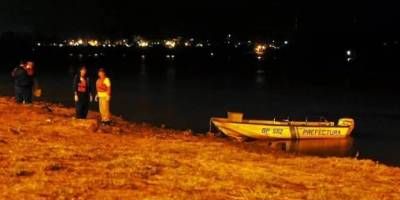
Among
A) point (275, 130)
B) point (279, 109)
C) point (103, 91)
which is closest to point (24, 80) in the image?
point (103, 91)

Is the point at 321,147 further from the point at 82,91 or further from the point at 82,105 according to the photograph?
the point at 82,91

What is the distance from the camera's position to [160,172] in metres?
11.5

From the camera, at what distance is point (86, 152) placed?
1358 centimetres

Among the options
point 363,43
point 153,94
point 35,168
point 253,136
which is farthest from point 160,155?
point 363,43

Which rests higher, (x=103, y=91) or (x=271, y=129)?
(x=103, y=91)

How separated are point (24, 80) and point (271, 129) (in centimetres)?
1201

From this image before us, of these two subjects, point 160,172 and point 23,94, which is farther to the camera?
point 23,94

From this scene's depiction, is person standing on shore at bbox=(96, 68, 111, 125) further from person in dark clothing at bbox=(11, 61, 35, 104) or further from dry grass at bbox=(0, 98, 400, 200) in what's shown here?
person in dark clothing at bbox=(11, 61, 35, 104)

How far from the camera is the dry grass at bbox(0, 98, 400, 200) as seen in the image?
984 centimetres

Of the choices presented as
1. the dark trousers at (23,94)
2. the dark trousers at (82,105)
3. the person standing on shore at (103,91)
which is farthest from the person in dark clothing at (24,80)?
the person standing on shore at (103,91)

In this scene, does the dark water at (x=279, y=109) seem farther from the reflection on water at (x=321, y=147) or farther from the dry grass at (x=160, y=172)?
the dry grass at (x=160, y=172)

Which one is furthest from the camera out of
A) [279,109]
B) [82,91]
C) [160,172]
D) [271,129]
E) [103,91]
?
[279,109]

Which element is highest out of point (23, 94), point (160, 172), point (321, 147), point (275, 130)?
point (23, 94)

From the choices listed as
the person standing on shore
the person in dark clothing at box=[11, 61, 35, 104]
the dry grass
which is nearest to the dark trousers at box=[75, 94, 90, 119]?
the person standing on shore
